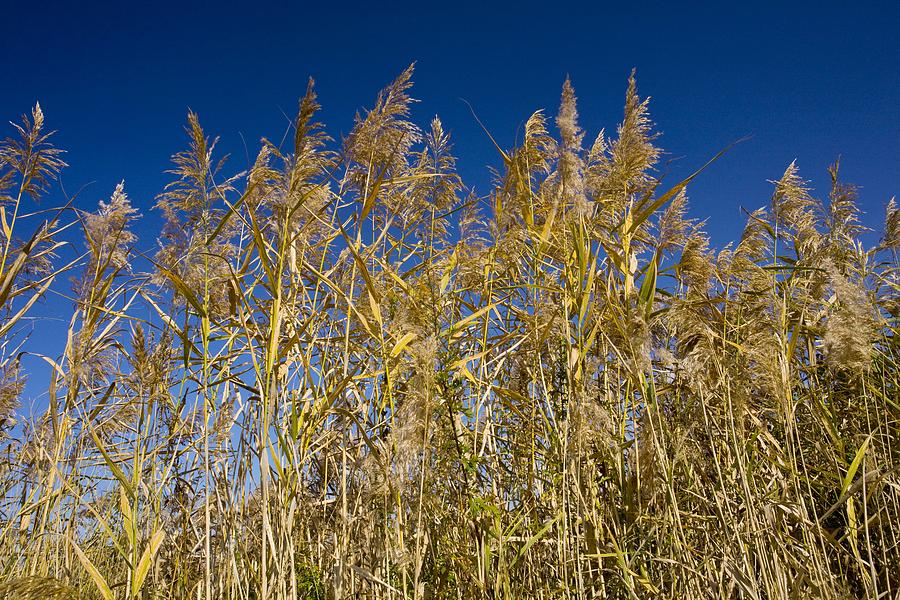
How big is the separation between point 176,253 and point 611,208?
6.36 feet

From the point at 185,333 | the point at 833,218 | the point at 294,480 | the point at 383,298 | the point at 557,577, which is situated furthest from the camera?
the point at 833,218

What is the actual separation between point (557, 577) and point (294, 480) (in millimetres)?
1038

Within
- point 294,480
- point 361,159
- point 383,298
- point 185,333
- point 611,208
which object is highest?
point 361,159

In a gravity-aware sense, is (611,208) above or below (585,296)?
above

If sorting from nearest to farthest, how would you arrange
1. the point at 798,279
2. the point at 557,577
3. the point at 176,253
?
the point at 557,577 < the point at 176,253 < the point at 798,279

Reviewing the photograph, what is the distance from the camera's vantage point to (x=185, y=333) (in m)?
2.29

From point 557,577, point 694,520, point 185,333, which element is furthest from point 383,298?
point 694,520

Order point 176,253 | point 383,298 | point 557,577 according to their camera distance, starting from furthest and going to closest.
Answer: point 383,298 → point 176,253 → point 557,577

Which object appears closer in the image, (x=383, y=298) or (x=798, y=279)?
(x=383, y=298)

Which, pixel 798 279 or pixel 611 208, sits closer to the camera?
pixel 611 208

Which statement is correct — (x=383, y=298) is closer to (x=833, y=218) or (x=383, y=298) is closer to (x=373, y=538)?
(x=373, y=538)

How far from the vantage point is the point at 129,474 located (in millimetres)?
2512

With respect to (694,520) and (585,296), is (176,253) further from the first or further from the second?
(694,520)

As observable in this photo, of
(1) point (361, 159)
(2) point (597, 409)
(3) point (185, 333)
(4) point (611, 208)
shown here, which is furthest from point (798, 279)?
(3) point (185, 333)
